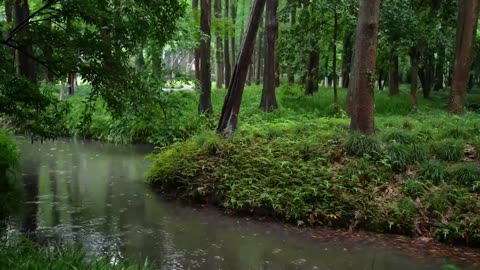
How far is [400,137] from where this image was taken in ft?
33.7

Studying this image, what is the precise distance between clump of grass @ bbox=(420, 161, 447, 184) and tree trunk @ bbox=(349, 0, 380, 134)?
1.66 metres

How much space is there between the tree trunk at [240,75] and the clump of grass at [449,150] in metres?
4.71

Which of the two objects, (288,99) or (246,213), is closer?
(246,213)

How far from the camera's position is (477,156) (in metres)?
9.48

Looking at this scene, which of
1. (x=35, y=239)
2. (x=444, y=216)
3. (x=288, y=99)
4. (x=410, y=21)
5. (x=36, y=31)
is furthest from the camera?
(x=288, y=99)

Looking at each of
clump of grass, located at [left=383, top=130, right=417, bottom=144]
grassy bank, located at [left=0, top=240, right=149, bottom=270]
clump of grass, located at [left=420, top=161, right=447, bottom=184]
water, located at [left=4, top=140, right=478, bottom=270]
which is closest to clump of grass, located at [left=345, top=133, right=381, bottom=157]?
clump of grass, located at [left=383, top=130, right=417, bottom=144]

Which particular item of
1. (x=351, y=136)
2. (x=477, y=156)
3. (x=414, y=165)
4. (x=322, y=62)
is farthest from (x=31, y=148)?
(x=322, y=62)

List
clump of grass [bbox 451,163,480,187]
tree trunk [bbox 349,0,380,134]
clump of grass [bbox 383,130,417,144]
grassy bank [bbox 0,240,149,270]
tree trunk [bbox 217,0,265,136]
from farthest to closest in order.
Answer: tree trunk [bbox 217,0,265,136] < tree trunk [bbox 349,0,380,134] < clump of grass [bbox 383,130,417,144] < clump of grass [bbox 451,163,480,187] < grassy bank [bbox 0,240,149,270]

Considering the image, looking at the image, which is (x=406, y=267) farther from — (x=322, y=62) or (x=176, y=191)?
(x=322, y=62)

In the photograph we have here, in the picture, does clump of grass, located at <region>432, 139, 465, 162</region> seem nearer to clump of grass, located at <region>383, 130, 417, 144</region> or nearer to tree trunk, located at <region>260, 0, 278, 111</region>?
clump of grass, located at <region>383, 130, 417, 144</region>

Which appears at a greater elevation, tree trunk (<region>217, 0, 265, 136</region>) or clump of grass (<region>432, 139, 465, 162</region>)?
tree trunk (<region>217, 0, 265, 136</region>)

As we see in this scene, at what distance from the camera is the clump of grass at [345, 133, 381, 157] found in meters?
9.78

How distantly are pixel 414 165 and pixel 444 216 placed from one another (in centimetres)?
163

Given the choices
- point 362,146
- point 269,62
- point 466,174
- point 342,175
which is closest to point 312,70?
point 269,62
